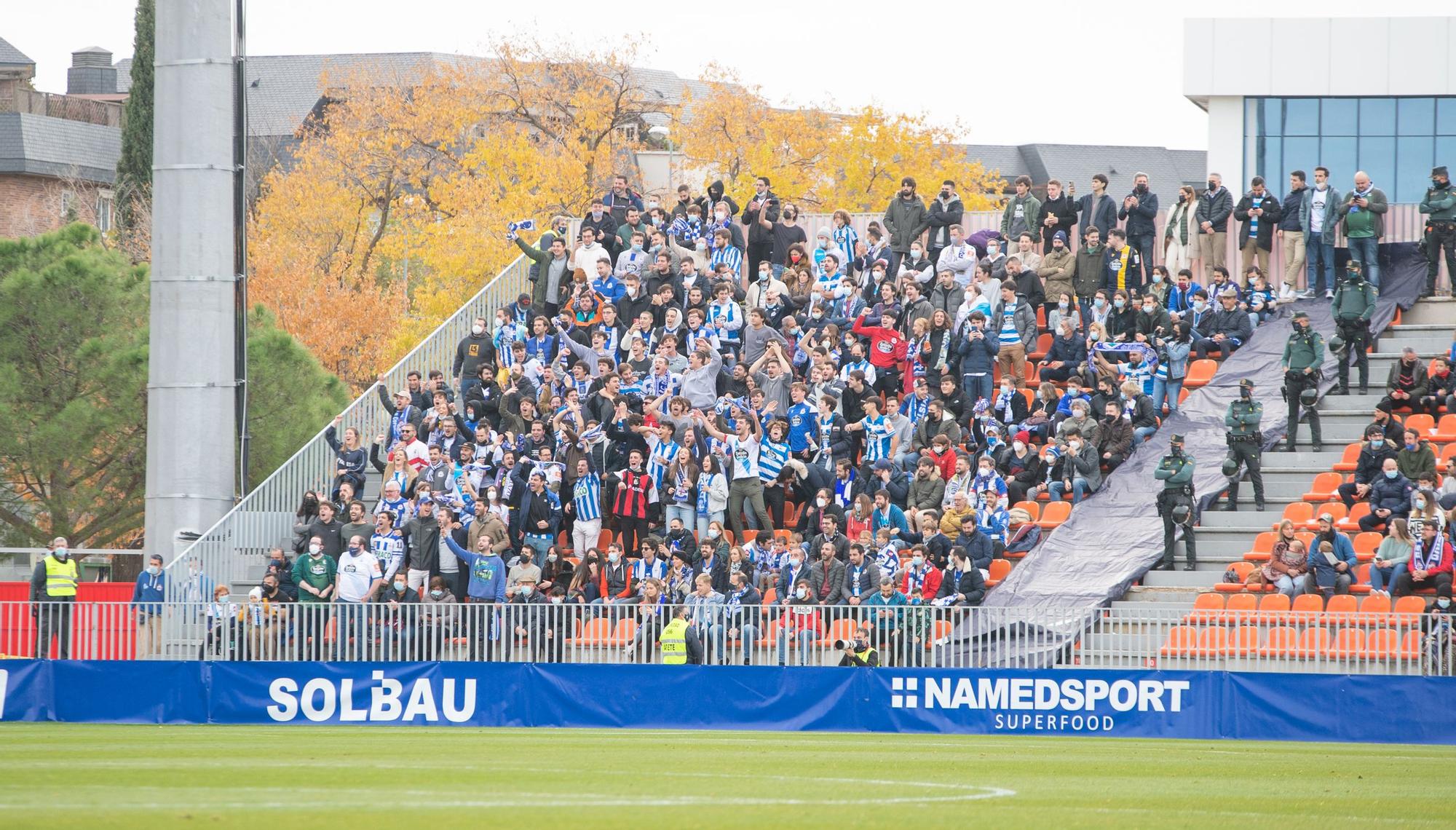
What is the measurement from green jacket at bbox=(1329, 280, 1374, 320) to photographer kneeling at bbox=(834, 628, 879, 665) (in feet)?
28.5

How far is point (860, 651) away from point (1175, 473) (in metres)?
4.71

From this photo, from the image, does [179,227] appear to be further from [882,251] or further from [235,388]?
[882,251]

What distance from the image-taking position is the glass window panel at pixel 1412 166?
4372 centimetres

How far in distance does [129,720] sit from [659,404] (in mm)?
8750

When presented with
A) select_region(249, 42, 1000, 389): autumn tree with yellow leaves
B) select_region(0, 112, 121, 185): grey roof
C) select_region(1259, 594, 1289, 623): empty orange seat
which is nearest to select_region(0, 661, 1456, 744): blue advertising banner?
select_region(1259, 594, 1289, 623): empty orange seat

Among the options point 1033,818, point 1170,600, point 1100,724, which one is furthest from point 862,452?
point 1033,818

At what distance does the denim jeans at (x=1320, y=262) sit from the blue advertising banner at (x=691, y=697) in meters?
9.92

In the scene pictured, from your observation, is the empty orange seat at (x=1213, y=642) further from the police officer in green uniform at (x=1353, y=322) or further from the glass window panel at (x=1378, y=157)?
the glass window panel at (x=1378, y=157)

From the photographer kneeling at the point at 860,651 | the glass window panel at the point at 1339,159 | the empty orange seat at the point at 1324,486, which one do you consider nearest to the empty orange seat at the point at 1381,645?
the empty orange seat at the point at 1324,486

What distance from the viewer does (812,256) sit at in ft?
106

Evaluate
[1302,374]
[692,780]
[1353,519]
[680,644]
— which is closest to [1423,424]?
[1302,374]

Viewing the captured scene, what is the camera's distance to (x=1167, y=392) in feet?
90.8

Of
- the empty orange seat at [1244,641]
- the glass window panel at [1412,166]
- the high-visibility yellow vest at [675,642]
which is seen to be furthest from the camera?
the glass window panel at [1412,166]

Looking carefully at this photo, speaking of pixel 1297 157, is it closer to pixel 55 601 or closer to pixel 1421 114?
pixel 1421 114
